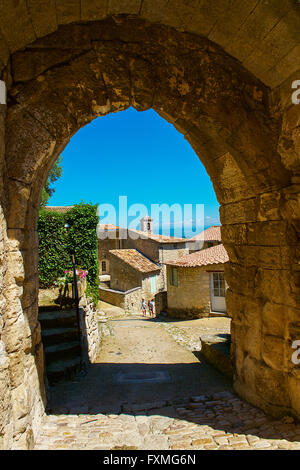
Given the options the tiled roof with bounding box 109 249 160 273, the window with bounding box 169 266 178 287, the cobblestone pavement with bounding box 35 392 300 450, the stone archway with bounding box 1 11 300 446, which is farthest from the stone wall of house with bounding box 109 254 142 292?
the stone archway with bounding box 1 11 300 446

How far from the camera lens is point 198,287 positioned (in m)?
13.5

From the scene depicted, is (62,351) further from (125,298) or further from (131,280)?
(131,280)

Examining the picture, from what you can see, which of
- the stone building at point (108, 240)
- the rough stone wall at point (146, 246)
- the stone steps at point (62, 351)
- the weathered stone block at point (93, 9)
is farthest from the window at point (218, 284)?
the stone building at point (108, 240)

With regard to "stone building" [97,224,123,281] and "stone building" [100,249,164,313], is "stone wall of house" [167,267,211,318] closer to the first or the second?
"stone building" [100,249,164,313]

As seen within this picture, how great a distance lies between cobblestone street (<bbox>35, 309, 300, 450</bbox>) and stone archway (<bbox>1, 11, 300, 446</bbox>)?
0.92 ft

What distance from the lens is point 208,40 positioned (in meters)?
2.79

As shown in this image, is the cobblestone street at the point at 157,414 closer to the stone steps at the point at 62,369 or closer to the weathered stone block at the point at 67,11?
the stone steps at the point at 62,369

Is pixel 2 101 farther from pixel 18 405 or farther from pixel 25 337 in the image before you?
pixel 18 405

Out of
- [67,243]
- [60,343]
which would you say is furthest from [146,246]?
[60,343]

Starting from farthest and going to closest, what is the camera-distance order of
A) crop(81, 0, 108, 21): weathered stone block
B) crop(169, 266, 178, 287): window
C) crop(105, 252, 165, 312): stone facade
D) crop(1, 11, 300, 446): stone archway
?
crop(105, 252, 165, 312): stone facade < crop(169, 266, 178, 287): window < crop(1, 11, 300, 446): stone archway < crop(81, 0, 108, 21): weathered stone block

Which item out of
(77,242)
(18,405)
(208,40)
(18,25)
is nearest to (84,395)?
(18,405)

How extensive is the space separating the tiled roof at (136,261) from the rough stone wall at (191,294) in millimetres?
7332

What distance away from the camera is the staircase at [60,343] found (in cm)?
446

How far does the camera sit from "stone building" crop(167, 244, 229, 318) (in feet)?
42.9
